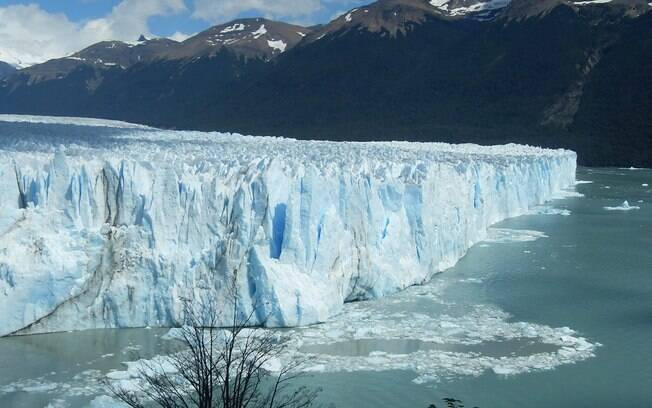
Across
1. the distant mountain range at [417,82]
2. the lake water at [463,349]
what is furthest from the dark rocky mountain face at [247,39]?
the lake water at [463,349]

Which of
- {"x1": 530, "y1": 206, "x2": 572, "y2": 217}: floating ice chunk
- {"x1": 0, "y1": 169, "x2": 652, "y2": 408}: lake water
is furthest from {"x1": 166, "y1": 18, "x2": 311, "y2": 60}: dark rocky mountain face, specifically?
{"x1": 0, "y1": 169, "x2": 652, "y2": 408}: lake water

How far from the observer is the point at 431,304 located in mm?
7723

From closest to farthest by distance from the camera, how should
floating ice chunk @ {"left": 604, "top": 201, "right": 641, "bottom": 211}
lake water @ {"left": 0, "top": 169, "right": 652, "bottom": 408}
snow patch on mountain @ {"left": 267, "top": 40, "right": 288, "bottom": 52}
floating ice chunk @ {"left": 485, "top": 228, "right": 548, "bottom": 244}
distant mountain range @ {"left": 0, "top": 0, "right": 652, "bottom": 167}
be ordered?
1. lake water @ {"left": 0, "top": 169, "right": 652, "bottom": 408}
2. floating ice chunk @ {"left": 485, "top": 228, "right": 548, "bottom": 244}
3. floating ice chunk @ {"left": 604, "top": 201, "right": 641, "bottom": 211}
4. distant mountain range @ {"left": 0, "top": 0, "right": 652, "bottom": 167}
5. snow patch on mountain @ {"left": 267, "top": 40, "right": 288, "bottom": 52}

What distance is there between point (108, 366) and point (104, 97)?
61.0 meters

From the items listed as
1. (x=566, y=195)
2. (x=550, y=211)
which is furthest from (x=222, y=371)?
(x=566, y=195)

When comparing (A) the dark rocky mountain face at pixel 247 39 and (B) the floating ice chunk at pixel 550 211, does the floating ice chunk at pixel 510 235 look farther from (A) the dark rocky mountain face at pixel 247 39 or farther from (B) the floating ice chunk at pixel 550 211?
(A) the dark rocky mountain face at pixel 247 39

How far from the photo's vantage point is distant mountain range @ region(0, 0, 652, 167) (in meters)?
37.0

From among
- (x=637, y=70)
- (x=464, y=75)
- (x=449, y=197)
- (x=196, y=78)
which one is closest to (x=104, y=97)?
(x=196, y=78)

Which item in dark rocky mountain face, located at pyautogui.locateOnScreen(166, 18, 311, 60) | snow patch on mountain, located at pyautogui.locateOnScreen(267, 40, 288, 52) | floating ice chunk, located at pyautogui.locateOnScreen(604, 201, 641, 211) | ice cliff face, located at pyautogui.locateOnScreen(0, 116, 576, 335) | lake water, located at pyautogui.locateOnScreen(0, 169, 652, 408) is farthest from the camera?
snow patch on mountain, located at pyautogui.locateOnScreen(267, 40, 288, 52)

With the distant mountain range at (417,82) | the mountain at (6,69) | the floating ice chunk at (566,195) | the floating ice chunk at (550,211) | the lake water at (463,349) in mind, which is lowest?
the lake water at (463,349)

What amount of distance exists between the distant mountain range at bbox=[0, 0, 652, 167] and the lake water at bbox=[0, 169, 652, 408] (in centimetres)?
2509

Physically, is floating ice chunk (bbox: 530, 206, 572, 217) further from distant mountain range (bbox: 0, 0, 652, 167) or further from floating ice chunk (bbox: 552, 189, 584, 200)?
distant mountain range (bbox: 0, 0, 652, 167)

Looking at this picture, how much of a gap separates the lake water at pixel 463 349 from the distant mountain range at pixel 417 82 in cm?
2509

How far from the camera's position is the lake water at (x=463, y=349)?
5.48 metres
